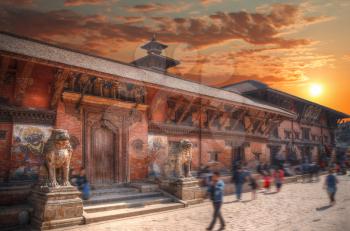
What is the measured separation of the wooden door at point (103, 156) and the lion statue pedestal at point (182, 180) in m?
2.44

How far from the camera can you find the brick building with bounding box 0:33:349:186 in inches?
424

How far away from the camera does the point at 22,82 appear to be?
36.1ft

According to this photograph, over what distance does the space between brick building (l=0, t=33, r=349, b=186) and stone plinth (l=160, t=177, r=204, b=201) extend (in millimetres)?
1476

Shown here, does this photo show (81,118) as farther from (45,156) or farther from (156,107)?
(156,107)

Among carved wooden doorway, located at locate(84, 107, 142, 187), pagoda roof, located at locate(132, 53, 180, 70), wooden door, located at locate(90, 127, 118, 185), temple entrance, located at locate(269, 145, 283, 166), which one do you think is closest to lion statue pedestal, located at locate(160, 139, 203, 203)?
carved wooden doorway, located at locate(84, 107, 142, 187)

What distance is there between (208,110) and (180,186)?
23.9 ft

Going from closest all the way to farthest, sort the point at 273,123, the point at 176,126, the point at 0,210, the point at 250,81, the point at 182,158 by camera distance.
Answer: the point at 0,210
the point at 182,158
the point at 176,126
the point at 273,123
the point at 250,81

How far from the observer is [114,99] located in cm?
1371

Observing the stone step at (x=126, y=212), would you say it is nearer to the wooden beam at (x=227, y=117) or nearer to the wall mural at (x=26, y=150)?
the wall mural at (x=26, y=150)

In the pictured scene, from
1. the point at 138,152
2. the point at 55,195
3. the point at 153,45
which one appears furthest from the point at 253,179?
the point at 153,45

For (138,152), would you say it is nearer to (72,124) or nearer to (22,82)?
(72,124)

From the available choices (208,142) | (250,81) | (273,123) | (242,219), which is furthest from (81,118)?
(250,81)

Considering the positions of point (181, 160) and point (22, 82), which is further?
point (181, 160)

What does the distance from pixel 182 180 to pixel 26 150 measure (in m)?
6.29
